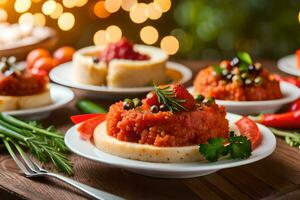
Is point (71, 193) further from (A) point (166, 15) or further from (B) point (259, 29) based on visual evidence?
(A) point (166, 15)

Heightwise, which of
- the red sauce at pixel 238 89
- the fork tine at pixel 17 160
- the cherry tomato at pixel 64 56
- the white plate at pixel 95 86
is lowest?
the cherry tomato at pixel 64 56

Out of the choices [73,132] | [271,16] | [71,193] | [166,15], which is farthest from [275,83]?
[166,15]

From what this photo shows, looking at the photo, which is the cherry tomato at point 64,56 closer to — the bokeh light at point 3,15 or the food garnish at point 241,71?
the food garnish at point 241,71

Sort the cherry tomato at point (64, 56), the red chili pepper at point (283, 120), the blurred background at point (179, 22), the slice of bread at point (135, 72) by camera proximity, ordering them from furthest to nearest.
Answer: the blurred background at point (179, 22)
the cherry tomato at point (64, 56)
the slice of bread at point (135, 72)
the red chili pepper at point (283, 120)

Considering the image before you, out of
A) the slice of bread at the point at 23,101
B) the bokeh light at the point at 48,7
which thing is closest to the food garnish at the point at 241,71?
the slice of bread at the point at 23,101

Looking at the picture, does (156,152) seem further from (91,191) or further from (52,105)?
(52,105)

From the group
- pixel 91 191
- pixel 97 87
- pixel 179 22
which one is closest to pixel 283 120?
pixel 97 87
